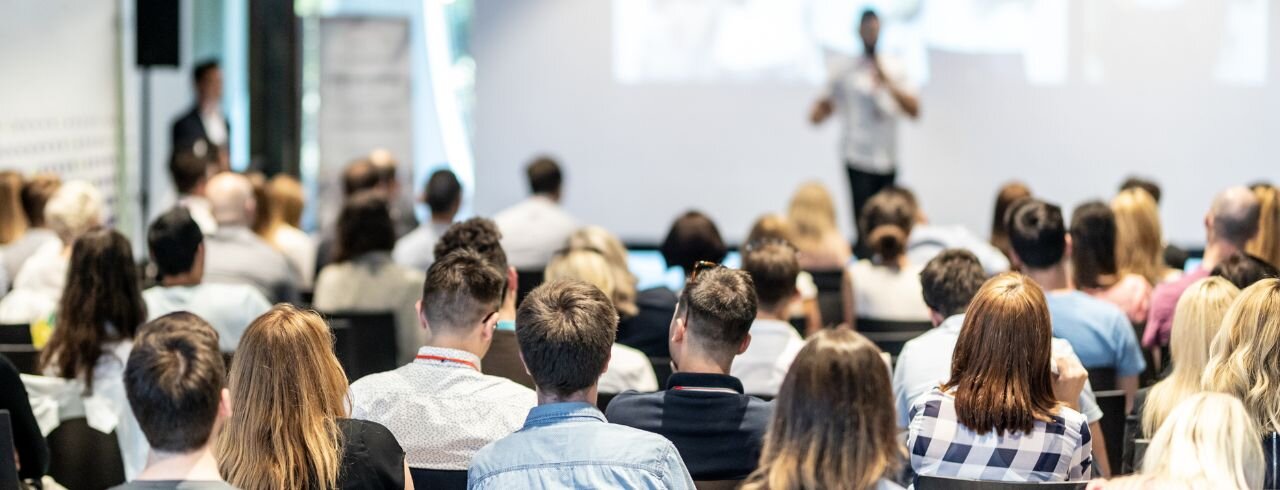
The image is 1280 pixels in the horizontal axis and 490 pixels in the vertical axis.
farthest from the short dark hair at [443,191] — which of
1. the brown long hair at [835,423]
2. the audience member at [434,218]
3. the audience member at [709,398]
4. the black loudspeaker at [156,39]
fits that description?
the brown long hair at [835,423]

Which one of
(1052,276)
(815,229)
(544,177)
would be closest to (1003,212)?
(815,229)

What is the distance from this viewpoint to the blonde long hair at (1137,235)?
199 inches

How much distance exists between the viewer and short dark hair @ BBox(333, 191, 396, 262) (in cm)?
548

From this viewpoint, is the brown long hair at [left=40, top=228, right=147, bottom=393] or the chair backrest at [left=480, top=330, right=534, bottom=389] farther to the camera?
the brown long hair at [left=40, top=228, right=147, bottom=393]

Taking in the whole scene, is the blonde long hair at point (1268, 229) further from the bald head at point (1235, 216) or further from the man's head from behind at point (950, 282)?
the man's head from behind at point (950, 282)

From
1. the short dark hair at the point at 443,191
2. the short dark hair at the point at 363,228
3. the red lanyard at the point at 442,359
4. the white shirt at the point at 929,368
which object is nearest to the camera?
the red lanyard at the point at 442,359

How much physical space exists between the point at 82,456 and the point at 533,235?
300cm

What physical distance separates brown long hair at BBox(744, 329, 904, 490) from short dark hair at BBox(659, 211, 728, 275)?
2.71 meters

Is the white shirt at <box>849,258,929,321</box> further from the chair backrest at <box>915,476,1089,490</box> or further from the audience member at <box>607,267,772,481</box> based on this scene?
the chair backrest at <box>915,476,1089,490</box>

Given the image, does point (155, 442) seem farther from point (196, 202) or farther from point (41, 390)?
point (196, 202)

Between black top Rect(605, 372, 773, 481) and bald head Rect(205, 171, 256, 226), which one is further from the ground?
bald head Rect(205, 171, 256, 226)

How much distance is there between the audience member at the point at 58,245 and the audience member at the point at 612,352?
5.52ft

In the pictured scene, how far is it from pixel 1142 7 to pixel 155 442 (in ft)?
28.6

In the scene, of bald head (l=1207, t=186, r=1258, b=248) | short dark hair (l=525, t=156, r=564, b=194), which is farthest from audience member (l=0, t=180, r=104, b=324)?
bald head (l=1207, t=186, r=1258, b=248)
